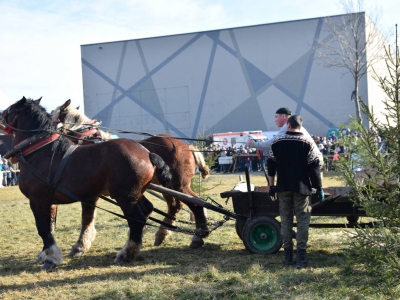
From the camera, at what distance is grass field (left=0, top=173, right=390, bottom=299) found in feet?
16.5

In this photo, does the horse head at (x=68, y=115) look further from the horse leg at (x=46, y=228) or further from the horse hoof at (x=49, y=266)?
the horse hoof at (x=49, y=266)

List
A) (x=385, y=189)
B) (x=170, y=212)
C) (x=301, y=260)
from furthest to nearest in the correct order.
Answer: (x=170, y=212) → (x=301, y=260) → (x=385, y=189)

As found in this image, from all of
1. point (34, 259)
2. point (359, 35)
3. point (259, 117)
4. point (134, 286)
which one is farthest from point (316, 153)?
point (259, 117)

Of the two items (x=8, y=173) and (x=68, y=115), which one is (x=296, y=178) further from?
(x=8, y=173)

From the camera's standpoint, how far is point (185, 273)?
5.96 meters

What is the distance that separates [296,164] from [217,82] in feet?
98.0

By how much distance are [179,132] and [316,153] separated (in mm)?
30151

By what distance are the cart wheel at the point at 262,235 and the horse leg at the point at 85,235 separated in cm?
233

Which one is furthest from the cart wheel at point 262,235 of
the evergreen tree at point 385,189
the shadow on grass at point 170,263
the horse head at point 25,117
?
the horse head at point 25,117

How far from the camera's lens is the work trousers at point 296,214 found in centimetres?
604

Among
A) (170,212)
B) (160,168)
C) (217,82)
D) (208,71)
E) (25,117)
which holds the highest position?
(208,71)

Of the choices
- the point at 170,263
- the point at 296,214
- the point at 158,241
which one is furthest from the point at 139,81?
the point at 296,214

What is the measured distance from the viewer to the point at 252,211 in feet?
23.0

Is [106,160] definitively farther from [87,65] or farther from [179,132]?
[87,65]
